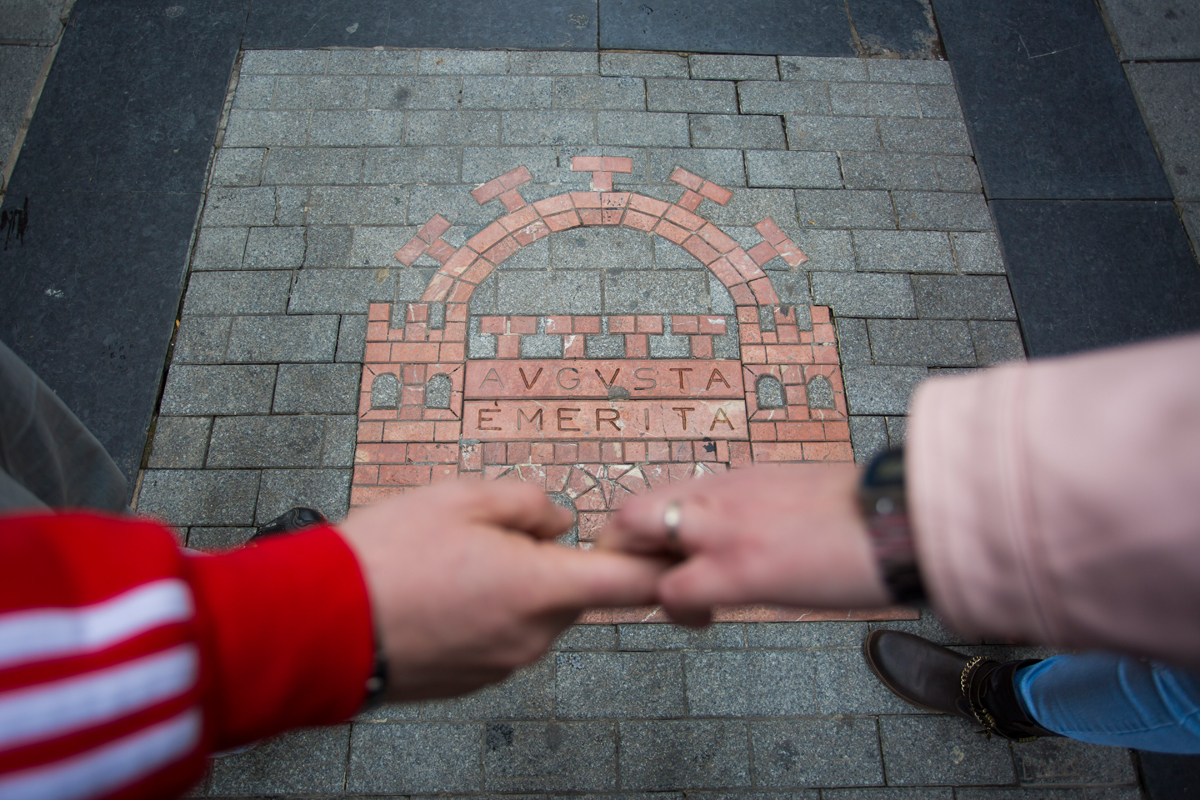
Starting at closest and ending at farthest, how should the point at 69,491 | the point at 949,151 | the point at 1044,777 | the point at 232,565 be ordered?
the point at 232,565 → the point at 69,491 → the point at 1044,777 → the point at 949,151

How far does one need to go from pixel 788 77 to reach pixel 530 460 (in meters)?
2.95

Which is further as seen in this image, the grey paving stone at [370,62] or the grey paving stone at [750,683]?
the grey paving stone at [370,62]

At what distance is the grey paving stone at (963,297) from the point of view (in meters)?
3.48

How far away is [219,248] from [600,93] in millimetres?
2327

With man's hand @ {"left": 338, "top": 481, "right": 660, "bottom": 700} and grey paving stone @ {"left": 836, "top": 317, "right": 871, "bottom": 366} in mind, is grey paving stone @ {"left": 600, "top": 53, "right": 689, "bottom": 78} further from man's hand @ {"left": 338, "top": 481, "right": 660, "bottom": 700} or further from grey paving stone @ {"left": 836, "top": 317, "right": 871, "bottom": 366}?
man's hand @ {"left": 338, "top": 481, "right": 660, "bottom": 700}

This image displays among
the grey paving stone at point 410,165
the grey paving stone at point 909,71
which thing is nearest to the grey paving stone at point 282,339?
the grey paving stone at point 410,165

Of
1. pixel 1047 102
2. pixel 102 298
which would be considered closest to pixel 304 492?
pixel 102 298

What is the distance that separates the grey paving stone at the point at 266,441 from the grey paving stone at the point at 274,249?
86 centimetres

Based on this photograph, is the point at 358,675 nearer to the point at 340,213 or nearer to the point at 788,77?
the point at 340,213

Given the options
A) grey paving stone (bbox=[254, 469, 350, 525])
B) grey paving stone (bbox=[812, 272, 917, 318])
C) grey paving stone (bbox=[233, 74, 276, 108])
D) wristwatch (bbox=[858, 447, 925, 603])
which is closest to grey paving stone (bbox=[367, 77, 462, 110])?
grey paving stone (bbox=[233, 74, 276, 108])

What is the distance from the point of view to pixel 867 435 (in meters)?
3.15

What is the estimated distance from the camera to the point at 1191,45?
447 cm

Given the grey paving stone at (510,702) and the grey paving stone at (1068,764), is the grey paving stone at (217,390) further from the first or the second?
the grey paving stone at (1068,764)

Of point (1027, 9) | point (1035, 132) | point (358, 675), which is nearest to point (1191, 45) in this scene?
point (1027, 9)
